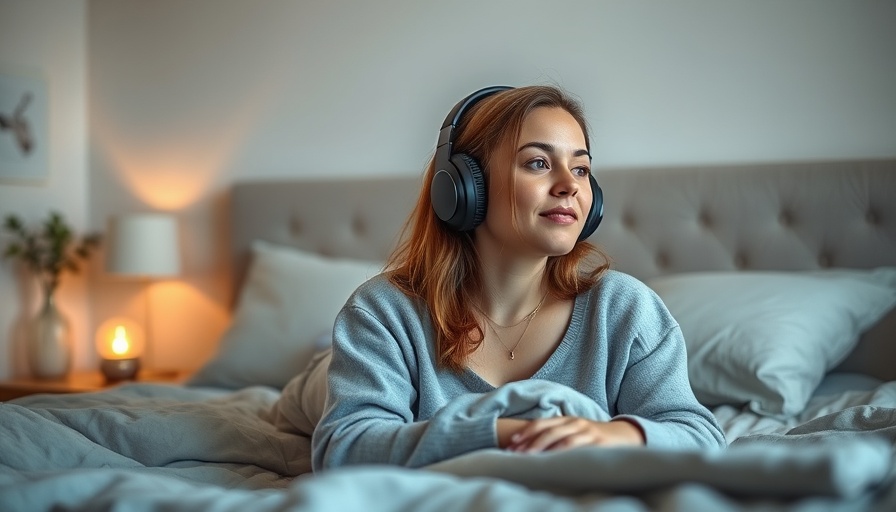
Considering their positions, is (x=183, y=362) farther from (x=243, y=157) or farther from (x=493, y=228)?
(x=493, y=228)

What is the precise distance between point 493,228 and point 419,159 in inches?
62.0

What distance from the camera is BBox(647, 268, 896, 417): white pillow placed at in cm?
196

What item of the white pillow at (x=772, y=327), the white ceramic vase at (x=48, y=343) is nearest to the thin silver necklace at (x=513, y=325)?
the white pillow at (x=772, y=327)

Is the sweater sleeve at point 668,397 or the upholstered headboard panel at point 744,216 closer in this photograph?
the sweater sleeve at point 668,397

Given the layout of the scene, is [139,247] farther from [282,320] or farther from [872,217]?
[872,217]

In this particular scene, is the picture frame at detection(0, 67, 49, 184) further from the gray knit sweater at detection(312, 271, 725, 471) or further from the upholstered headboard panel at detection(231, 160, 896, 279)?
the gray knit sweater at detection(312, 271, 725, 471)

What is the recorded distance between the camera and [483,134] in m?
1.48

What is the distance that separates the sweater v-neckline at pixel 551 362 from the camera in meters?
1.42

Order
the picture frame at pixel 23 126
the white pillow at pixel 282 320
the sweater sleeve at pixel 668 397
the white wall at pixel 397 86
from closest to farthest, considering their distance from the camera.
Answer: the sweater sleeve at pixel 668 397, the white wall at pixel 397 86, the white pillow at pixel 282 320, the picture frame at pixel 23 126

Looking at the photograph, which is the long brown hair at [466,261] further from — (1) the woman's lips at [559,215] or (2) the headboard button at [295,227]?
(2) the headboard button at [295,227]

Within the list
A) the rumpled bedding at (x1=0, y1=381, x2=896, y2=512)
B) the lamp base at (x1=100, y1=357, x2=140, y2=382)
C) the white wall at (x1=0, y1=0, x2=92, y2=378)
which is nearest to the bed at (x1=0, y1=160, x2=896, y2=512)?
the rumpled bedding at (x1=0, y1=381, x2=896, y2=512)

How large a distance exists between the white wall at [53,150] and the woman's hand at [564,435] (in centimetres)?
286

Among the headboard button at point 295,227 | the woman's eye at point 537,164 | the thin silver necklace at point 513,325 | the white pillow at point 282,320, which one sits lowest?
the white pillow at point 282,320

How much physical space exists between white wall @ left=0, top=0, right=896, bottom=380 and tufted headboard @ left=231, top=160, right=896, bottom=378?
0.42ft
